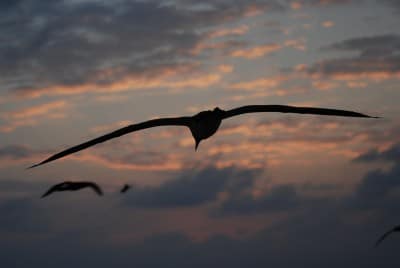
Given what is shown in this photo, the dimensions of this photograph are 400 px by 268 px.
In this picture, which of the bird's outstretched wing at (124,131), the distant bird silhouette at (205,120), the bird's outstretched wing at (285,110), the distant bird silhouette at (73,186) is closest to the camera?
the bird's outstretched wing at (285,110)

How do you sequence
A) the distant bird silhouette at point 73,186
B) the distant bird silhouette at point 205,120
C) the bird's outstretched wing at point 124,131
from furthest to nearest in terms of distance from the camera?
the distant bird silhouette at point 73,186
the bird's outstretched wing at point 124,131
the distant bird silhouette at point 205,120

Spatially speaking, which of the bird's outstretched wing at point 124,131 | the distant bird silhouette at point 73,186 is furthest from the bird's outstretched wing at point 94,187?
the bird's outstretched wing at point 124,131

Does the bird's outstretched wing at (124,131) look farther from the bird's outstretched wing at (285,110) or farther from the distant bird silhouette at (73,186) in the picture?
the distant bird silhouette at (73,186)

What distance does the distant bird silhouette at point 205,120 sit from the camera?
1639 cm

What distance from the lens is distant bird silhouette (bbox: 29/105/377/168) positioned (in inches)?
645

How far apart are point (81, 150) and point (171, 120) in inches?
90.1

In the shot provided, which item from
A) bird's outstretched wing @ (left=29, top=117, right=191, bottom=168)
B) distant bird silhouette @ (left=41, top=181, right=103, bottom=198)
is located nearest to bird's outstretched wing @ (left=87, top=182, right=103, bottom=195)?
distant bird silhouette @ (left=41, top=181, right=103, bottom=198)

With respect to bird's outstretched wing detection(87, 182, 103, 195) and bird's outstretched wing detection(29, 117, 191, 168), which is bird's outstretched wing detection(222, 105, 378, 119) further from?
bird's outstretched wing detection(87, 182, 103, 195)

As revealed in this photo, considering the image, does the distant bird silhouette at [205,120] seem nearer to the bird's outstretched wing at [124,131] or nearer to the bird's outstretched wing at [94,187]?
the bird's outstretched wing at [124,131]

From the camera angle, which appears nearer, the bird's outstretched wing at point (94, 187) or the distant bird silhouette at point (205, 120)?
the distant bird silhouette at point (205, 120)

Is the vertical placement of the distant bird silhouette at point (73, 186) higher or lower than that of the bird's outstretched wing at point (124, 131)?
lower

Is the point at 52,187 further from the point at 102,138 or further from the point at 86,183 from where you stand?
the point at 102,138

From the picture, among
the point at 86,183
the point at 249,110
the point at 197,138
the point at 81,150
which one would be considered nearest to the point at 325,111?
the point at 249,110

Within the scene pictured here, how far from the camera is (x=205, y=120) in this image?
16.6 metres
